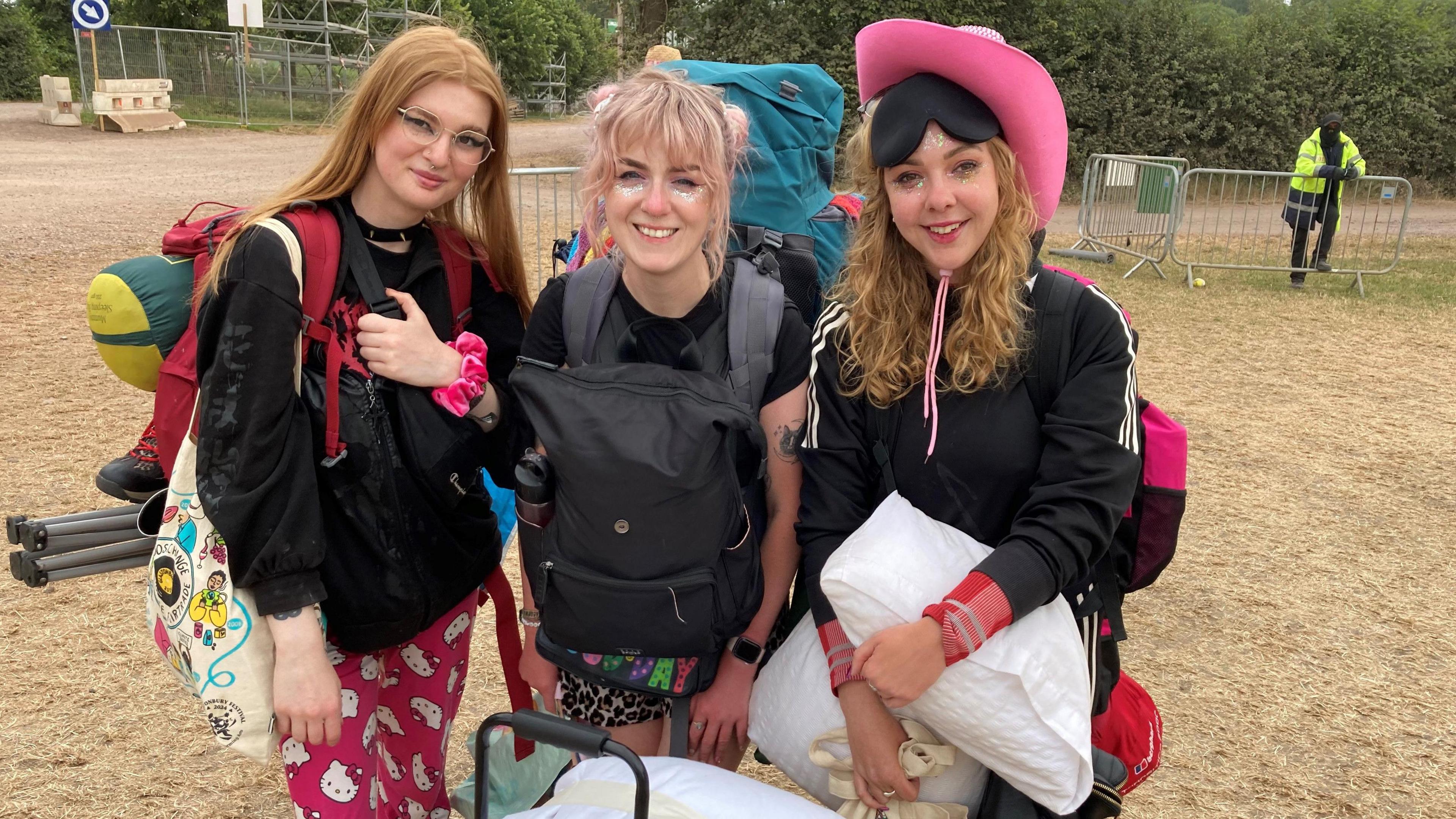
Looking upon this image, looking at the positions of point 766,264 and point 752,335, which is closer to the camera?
point 752,335

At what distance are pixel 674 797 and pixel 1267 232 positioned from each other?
14214 millimetres

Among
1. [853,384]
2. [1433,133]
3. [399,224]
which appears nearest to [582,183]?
[399,224]

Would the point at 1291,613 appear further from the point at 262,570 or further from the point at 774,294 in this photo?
the point at 262,570

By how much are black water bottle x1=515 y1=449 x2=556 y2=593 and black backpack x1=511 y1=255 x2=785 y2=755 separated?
0.01 m

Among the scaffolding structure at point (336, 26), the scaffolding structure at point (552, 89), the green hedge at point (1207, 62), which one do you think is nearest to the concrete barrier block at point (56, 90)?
the scaffolding structure at point (336, 26)

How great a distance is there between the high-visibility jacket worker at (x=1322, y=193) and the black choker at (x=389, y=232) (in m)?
11.2

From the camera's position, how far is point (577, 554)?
1.85 meters

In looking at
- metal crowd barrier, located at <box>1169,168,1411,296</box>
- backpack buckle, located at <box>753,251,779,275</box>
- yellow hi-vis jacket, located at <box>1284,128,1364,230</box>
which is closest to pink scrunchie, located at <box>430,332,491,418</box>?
backpack buckle, located at <box>753,251,779,275</box>

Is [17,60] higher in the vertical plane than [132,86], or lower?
higher

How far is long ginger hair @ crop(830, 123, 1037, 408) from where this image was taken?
72.7 inches

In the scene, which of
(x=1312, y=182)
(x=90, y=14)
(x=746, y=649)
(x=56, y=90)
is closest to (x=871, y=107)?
(x=746, y=649)

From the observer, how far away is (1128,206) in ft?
39.3

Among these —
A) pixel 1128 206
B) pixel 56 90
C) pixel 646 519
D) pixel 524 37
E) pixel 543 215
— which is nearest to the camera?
pixel 646 519

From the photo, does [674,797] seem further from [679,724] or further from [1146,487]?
[1146,487]
